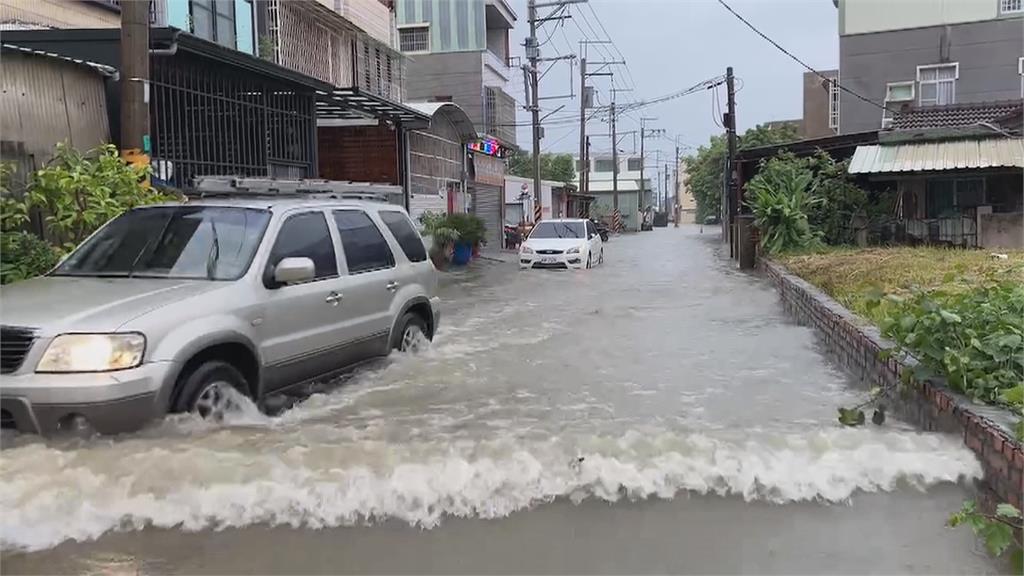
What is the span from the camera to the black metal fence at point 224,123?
10.9 m

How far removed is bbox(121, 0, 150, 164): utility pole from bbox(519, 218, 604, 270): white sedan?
45.5 ft

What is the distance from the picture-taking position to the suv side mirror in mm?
5691

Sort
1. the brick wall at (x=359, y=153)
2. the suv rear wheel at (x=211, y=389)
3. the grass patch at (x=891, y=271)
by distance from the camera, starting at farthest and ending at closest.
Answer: the brick wall at (x=359, y=153) → the grass patch at (x=891, y=271) → the suv rear wheel at (x=211, y=389)

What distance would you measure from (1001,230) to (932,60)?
13.4 m

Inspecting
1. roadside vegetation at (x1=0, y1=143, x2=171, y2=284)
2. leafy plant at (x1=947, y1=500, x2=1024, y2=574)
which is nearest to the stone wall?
leafy plant at (x1=947, y1=500, x2=1024, y2=574)

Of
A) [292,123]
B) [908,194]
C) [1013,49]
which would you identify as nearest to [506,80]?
[1013,49]

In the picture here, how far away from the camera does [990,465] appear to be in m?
4.41

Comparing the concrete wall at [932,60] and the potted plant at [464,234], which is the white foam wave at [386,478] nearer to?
the potted plant at [464,234]

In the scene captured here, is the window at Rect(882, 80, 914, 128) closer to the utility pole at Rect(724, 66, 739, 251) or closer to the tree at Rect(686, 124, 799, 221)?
the utility pole at Rect(724, 66, 739, 251)

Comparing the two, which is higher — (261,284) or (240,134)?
(240,134)

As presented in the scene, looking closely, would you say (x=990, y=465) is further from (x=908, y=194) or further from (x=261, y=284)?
(x=908, y=194)

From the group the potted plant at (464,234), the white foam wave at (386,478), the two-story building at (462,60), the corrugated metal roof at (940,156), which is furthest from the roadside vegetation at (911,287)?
the two-story building at (462,60)

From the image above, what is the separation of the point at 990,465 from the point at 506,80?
3961cm

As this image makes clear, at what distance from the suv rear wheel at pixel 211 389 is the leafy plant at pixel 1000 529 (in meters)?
3.95
